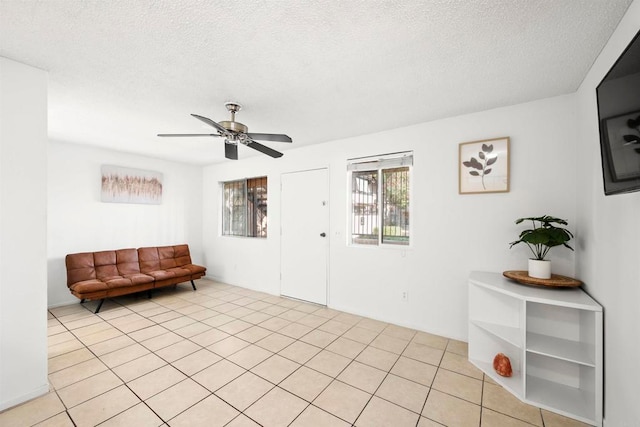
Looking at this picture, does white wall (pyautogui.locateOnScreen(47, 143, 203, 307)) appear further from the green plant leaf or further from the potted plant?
the green plant leaf

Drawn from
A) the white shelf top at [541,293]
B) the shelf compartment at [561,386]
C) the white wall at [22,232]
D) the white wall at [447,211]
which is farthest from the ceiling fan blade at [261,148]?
the shelf compartment at [561,386]

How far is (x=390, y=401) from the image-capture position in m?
1.96

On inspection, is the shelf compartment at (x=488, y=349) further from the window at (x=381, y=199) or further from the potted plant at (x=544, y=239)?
the window at (x=381, y=199)

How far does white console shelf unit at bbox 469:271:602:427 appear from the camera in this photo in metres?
1.84

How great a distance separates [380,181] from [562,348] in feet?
7.78

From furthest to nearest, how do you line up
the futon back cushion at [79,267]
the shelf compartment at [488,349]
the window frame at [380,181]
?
the futon back cushion at [79,267] → the window frame at [380,181] → the shelf compartment at [488,349]

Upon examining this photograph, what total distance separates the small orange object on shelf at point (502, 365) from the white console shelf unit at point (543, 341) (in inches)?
1.7

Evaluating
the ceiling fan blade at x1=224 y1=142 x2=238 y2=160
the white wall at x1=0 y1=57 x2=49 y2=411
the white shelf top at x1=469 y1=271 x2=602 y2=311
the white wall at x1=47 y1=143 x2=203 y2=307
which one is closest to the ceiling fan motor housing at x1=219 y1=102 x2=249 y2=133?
the ceiling fan blade at x1=224 y1=142 x2=238 y2=160

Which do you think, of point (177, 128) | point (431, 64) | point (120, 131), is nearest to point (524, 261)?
point (431, 64)

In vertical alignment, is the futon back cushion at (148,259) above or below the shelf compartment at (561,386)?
above

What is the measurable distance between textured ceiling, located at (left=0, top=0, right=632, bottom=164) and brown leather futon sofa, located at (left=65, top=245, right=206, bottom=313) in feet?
7.47

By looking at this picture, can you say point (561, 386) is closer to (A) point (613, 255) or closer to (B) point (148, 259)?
(A) point (613, 255)

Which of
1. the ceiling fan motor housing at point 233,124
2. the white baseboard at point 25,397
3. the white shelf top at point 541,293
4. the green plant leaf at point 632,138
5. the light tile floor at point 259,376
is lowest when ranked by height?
the light tile floor at point 259,376

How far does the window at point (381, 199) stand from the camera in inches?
132
